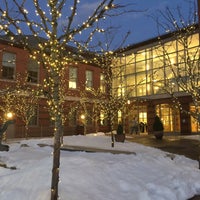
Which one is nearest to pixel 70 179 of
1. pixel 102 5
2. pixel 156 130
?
pixel 102 5

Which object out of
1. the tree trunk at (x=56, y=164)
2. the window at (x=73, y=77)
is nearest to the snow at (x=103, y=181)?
the tree trunk at (x=56, y=164)

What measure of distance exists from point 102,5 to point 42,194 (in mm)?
4205

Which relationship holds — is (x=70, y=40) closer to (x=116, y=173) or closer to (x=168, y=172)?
(x=116, y=173)

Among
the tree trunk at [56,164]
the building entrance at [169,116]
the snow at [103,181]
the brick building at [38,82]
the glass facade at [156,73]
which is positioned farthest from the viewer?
the building entrance at [169,116]

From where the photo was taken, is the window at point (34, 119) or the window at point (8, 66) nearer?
the window at point (8, 66)

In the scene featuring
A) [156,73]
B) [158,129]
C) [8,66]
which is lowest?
[158,129]

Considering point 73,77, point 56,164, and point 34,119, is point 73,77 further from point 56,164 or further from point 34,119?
point 56,164

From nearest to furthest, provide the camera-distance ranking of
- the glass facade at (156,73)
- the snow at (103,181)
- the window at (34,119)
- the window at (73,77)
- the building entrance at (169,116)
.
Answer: the snow at (103,181) → the window at (34,119) → the glass facade at (156,73) → the building entrance at (169,116) → the window at (73,77)

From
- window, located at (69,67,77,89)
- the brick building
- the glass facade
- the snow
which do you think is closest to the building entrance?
the glass facade

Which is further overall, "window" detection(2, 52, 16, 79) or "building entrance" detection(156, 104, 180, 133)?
"building entrance" detection(156, 104, 180, 133)

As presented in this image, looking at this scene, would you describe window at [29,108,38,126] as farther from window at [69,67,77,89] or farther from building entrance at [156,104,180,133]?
building entrance at [156,104,180,133]

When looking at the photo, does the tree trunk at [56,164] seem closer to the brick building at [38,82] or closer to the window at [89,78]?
the brick building at [38,82]

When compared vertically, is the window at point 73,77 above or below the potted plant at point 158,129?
above

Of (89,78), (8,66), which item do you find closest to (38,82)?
(8,66)
